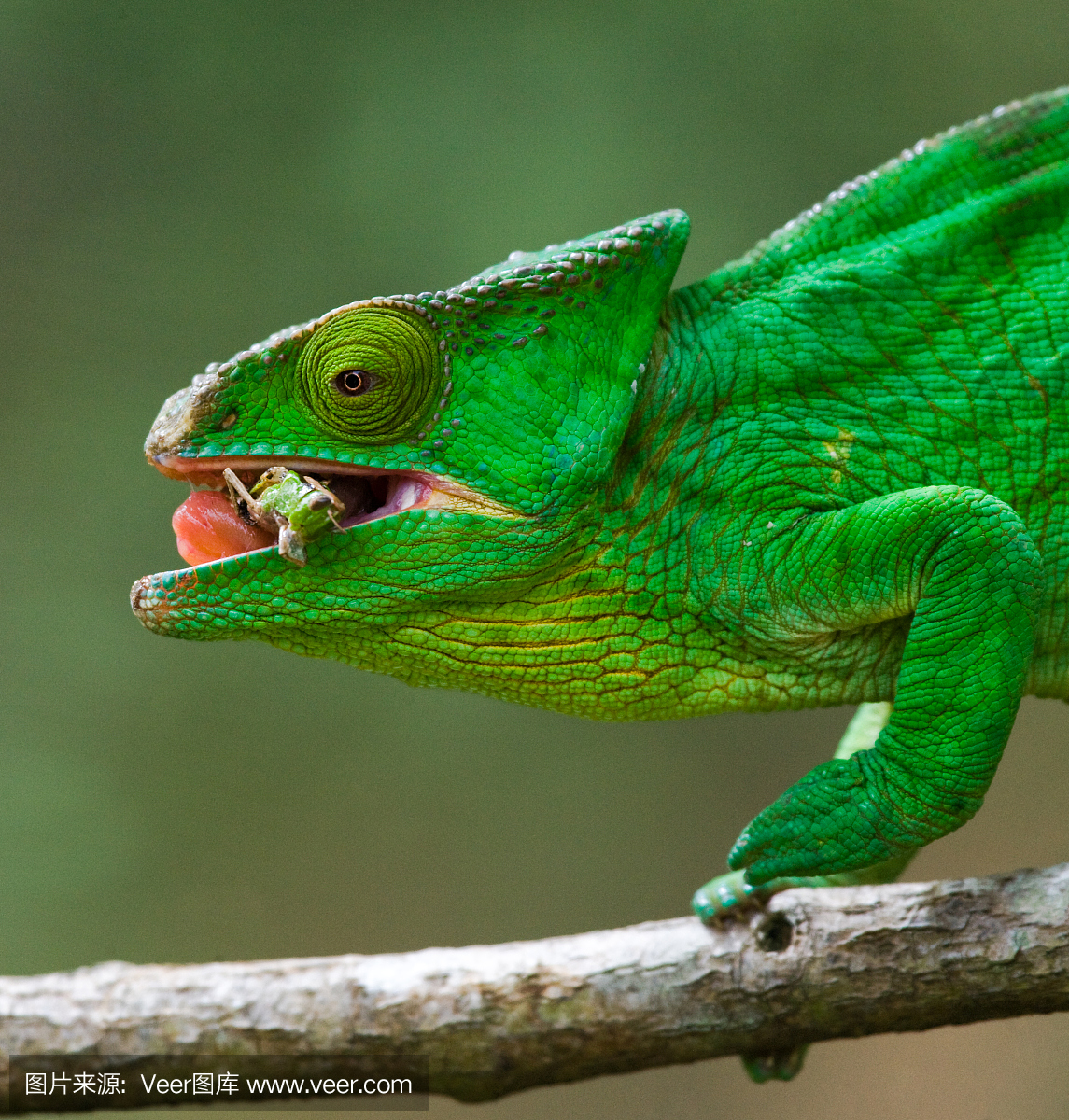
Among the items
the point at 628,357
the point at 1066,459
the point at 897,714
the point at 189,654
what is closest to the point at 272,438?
the point at 628,357

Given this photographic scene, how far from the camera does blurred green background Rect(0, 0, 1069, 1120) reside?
5.86 metres

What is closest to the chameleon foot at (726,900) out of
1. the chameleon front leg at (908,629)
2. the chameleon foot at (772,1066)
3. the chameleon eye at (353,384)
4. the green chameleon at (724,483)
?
the green chameleon at (724,483)

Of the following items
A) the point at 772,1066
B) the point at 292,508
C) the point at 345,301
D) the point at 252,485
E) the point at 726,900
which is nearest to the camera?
the point at 292,508

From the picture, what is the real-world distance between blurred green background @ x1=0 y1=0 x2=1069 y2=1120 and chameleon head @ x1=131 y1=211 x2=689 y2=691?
388 centimetres

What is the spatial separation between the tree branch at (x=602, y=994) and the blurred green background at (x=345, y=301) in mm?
3878

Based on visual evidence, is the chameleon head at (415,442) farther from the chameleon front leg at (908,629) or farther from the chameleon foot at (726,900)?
the chameleon foot at (726,900)

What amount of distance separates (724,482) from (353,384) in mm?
709

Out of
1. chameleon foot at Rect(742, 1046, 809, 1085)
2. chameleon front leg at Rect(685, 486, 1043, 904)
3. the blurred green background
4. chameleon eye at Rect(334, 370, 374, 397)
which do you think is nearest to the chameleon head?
chameleon eye at Rect(334, 370, 374, 397)

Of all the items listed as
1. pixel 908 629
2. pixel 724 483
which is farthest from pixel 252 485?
pixel 908 629

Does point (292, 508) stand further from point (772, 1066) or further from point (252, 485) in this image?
point (772, 1066)

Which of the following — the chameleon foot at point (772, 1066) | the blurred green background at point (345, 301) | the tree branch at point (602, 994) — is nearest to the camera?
the tree branch at point (602, 994)

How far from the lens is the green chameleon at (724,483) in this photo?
81.4 inches

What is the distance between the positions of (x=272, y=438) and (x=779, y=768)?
15.6ft

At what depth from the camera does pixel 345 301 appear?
6.18m
